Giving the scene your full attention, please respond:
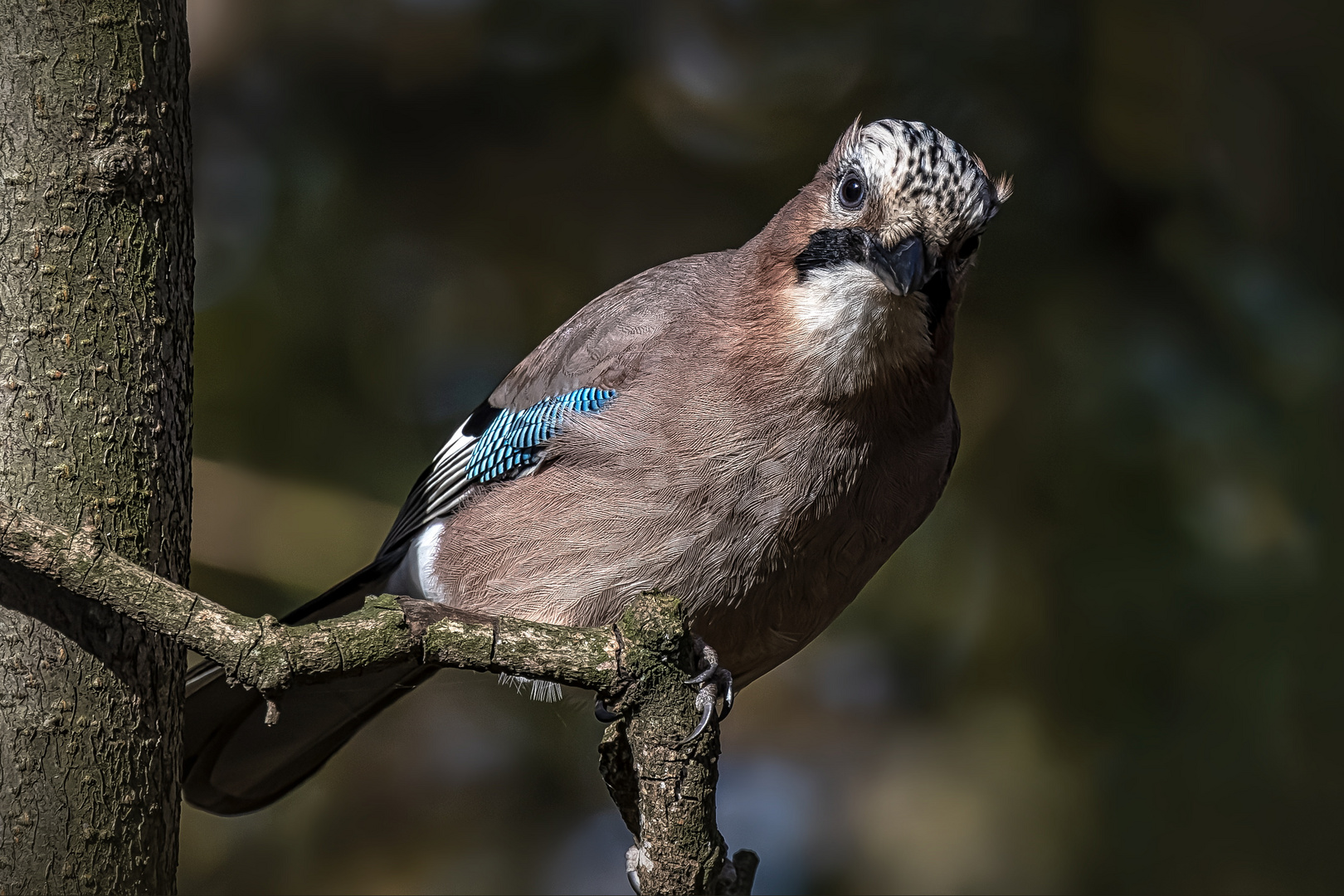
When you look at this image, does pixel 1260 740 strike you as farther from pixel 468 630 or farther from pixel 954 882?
pixel 468 630

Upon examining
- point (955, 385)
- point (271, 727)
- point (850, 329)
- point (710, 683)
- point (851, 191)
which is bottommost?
point (710, 683)

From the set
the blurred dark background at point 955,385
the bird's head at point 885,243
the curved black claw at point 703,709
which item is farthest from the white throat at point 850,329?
the blurred dark background at point 955,385

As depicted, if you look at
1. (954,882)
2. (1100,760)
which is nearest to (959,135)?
(1100,760)

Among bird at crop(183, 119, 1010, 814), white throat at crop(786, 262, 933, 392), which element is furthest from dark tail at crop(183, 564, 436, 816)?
white throat at crop(786, 262, 933, 392)

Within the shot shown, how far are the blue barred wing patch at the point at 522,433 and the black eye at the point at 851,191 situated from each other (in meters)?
0.75

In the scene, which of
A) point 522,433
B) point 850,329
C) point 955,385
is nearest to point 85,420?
point 522,433

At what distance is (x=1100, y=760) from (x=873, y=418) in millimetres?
1961

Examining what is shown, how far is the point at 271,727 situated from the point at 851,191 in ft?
6.25

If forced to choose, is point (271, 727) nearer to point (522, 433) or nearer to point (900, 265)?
point (522, 433)

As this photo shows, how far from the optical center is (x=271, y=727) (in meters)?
3.15

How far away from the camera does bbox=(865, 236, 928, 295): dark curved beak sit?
253 cm

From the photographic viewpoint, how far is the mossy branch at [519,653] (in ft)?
6.21

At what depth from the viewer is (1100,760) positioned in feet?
13.7

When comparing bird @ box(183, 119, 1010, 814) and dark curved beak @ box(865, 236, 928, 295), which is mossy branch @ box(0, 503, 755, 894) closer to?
bird @ box(183, 119, 1010, 814)
